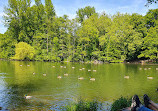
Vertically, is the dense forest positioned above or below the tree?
below

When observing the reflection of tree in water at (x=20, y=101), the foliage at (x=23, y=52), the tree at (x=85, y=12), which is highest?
the tree at (x=85, y=12)

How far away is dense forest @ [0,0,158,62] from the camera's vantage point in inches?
2655

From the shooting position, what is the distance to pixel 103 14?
246 ft

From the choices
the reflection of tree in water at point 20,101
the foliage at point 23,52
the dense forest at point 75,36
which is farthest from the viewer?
the foliage at point 23,52

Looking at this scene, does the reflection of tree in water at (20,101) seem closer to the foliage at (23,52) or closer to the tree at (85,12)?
the foliage at (23,52)

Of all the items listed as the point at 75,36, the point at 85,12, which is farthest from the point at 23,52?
the point at 85,12

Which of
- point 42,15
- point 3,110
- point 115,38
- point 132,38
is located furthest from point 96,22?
point 3,110

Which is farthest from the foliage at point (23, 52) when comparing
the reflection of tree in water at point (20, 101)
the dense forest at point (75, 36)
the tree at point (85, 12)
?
the reflection of tree in water at point (20, 101)

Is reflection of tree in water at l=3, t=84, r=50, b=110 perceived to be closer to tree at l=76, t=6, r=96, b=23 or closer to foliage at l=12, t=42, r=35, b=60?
foliage at l=12, t=42, r=35, b=60

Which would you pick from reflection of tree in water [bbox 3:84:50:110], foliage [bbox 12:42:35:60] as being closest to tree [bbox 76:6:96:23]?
foliage [bbox 12:42:35:60]

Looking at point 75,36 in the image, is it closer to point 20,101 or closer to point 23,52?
point 23,52

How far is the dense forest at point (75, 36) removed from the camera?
67.4 metres

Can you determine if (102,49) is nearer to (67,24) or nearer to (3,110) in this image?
(67,24)

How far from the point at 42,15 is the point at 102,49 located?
115ft
